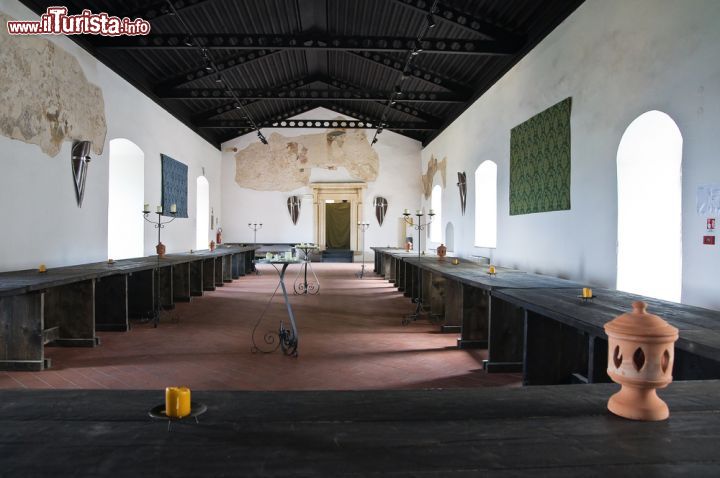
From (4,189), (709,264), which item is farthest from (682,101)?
(4,189)

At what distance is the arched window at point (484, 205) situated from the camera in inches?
427

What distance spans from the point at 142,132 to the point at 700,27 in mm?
9513

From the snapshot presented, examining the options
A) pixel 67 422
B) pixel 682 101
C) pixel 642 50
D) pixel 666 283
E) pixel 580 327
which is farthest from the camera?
pixel 666 283

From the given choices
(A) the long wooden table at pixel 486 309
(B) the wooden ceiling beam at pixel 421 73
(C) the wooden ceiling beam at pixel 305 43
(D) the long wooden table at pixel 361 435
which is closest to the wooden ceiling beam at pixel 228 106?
(B) the wooden ceiling beam at pixel 421 73

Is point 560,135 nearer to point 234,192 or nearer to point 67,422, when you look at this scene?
point 67,422

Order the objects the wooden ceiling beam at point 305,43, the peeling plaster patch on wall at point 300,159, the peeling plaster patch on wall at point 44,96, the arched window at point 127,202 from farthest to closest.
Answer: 1. the peeling plaster patch on wall at point 300,159
2. the arched window at point 127,202
3. the wooden ceiling beam at point 305,43
4. the peeling plaster patch on wall at point 44,96

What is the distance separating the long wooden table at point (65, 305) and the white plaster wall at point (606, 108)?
5510mm

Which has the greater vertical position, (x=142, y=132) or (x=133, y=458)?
(x=142, y=132)

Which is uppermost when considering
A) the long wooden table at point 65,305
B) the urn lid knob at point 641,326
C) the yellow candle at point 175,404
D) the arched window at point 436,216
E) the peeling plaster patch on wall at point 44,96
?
the peeling plaster patch on wall at point 44,96

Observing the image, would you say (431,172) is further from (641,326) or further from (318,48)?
(641,326)

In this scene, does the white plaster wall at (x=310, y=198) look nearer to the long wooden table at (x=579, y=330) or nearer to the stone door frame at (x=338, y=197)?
the stone door frame at (x=338, y=197)

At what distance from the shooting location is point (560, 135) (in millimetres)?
6914

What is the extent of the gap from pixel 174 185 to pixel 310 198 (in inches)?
273

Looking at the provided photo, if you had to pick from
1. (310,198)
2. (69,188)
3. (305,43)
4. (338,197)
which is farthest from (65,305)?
(338,197)
